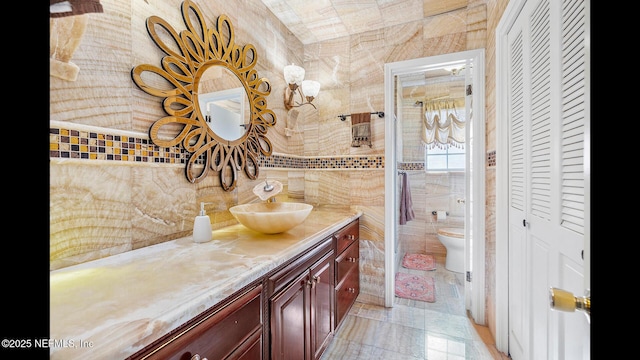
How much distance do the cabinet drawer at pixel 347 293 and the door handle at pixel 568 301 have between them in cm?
144

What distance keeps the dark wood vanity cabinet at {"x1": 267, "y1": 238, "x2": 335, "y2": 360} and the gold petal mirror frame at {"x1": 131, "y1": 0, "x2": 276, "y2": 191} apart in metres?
0.70

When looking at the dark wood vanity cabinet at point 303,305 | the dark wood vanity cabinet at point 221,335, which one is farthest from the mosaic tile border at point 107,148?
the dark wood vanity cabinet at point 303,305

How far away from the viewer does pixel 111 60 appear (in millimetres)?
1028

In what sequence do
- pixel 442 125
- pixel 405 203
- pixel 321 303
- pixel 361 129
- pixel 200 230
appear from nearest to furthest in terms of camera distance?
pixel 200 230
pixel 321 303
pixel 361 129
pixel 405 203
pixel 442 125

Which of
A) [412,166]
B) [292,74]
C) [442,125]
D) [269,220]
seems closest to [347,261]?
[269,220]

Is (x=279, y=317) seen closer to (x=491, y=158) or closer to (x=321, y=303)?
(x=321, y=303)

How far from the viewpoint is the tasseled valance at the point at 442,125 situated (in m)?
3.49

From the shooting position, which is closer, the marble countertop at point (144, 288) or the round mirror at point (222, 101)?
the marble countertop at point (144, 288)

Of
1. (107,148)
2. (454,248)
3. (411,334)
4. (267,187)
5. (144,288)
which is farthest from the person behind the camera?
(454,248)

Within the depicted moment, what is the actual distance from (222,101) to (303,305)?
49.1 inches

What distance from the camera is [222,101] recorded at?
156cm

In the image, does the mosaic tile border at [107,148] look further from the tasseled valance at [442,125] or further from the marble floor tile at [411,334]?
the tasseled valance at [442,125]

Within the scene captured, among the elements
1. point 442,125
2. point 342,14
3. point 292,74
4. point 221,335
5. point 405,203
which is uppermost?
point 342,14

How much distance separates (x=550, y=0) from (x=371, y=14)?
135cm
